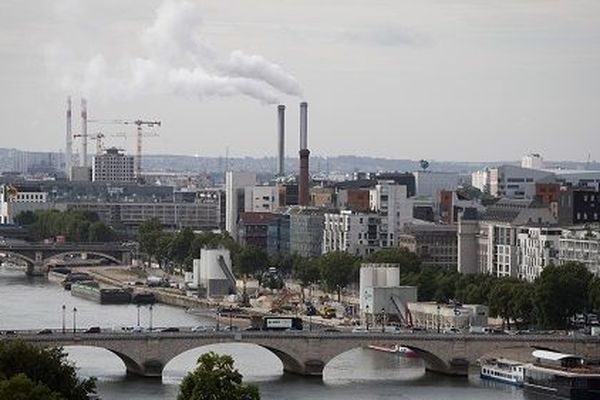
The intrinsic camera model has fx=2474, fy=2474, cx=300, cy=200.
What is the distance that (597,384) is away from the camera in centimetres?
4394

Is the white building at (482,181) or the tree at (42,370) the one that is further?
the white building at (482,181)

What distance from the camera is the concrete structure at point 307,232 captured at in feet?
262

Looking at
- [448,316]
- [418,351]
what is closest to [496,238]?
[448,316]

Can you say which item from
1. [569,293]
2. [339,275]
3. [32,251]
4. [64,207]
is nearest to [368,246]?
[339,275]

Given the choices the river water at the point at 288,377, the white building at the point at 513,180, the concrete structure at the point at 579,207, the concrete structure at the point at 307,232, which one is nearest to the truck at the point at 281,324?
the river water at the point at 288,377

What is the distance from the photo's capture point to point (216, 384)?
34781mm

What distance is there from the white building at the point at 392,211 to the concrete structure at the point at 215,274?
5973 millimetres

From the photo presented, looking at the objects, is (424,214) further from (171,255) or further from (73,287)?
(73,287)

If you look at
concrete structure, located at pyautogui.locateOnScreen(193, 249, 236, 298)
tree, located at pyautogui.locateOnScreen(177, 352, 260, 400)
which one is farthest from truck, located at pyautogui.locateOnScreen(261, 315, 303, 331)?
concrete structure, located at pyautogui.locateOnScreen(193, 249, 236, 298)

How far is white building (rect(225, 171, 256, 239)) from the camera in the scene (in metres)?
92.6

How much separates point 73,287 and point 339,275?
33.9ft

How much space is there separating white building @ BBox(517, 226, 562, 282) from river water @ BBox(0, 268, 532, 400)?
9292mm

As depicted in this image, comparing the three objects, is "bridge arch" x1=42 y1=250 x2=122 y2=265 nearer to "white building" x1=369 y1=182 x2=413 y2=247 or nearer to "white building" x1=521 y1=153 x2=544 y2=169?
"white building" x1=369 y1=182 x2=413 y2=247

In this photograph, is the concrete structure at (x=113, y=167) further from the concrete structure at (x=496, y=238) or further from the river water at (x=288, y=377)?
the river water at (x=288, y=377)
